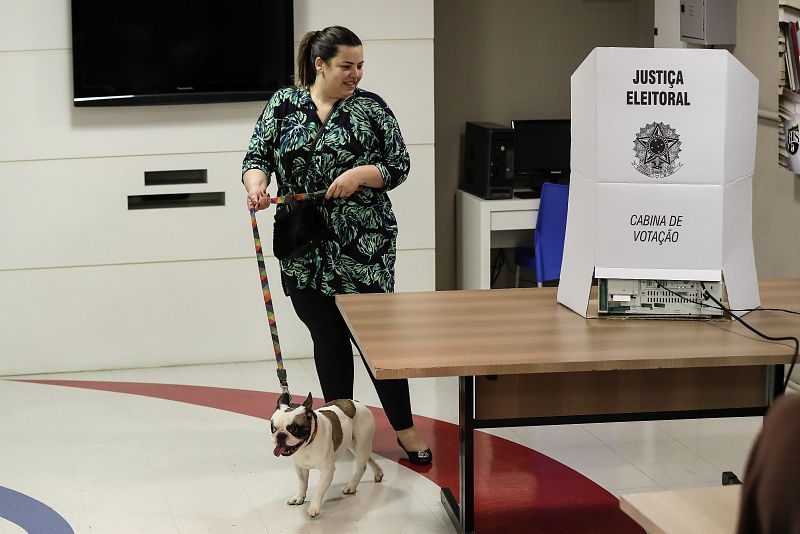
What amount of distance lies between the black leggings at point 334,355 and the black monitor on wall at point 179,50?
1723 millimetres

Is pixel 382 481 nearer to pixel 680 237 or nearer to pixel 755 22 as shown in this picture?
pixel 680 237

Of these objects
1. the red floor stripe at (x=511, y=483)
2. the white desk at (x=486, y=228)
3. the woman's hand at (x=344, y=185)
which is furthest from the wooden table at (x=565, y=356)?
the white desk at (x=486, y=228)

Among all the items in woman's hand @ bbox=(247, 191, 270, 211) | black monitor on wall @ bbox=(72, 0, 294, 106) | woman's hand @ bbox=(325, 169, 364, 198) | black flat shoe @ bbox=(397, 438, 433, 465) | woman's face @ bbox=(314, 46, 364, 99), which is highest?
black monitor on wall @ bbox=(72, 0, 294, 106)

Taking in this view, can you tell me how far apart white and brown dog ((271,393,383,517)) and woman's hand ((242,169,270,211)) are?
0.64 m

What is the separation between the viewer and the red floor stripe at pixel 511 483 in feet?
11.8

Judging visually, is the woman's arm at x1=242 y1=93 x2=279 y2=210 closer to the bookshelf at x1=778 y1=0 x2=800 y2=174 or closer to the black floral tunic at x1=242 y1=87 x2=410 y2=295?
the black floral tunic at x1=242 y1=87 x2=410 y2=295

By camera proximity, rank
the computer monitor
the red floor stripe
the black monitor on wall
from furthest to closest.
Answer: the computer monitor, the black monitor on wall, the red floor stripe

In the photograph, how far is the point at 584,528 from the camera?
357cm

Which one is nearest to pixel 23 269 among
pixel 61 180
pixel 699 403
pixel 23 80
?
pixel 61 180

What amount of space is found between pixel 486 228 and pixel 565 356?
10.6 ft

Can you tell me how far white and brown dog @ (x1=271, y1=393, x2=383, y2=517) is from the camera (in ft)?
11.1

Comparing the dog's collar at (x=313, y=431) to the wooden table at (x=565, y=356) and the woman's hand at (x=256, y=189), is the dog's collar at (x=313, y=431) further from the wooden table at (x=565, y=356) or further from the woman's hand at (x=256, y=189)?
the woman's hand at (x=256, y=189)

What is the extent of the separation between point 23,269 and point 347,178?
230cm

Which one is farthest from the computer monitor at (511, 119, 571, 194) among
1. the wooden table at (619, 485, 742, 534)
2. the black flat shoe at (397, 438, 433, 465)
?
the wooden table at (619, 485, 742, 534)
